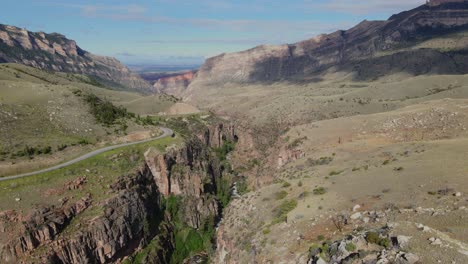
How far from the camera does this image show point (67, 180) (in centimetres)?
5722

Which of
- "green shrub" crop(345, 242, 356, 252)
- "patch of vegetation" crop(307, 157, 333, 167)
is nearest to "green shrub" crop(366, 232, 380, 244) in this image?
"green shrub" crop(345, 242, 356, 252)

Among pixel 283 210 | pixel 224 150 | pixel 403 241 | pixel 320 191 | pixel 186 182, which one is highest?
pixel 403 241

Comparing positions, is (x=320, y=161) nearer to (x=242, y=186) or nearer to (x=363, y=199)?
(x=363, y=199)

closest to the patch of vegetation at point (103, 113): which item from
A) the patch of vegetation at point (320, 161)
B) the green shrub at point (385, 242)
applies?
the patch of vegetation at point (320, 161)

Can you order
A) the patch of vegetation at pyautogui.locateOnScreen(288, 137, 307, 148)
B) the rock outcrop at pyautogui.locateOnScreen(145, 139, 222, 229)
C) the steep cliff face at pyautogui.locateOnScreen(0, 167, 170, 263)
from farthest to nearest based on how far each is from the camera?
the rock outcrop at pyautogui.locateOnScreen(145, 139, 222, 229)
the patch of vegetation at pyautogui.locateOnScreen(288, 137, 307, 148)
the steep cliff face at pyautogui.locateOnScreen(0, 167, 170, 263)

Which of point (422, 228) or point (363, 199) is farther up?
point (422, 228)

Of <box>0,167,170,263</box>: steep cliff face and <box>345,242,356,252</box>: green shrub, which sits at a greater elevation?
<box>345,242,356,252</box>: green shrub

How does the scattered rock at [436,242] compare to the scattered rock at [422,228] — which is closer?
the scattered rock at [436,242]

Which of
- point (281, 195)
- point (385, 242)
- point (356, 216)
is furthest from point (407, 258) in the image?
point (281, 195)

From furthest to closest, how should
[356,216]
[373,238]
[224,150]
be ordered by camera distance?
[224,150] < [356,216] < [373,238]

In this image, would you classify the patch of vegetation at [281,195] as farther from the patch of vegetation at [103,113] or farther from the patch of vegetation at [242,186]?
the patch of vegetation at [103,113]

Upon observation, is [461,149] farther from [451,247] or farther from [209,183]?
[209,183]

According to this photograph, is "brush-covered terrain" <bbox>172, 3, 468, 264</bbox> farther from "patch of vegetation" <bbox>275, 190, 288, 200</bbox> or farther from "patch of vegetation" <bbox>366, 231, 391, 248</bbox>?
"patch of vegetation" <bbox>275, 190, 288, 200</bbox>

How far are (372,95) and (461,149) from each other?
111m
